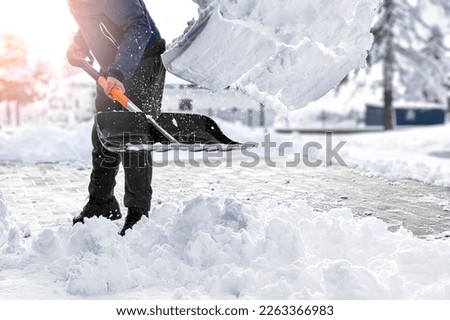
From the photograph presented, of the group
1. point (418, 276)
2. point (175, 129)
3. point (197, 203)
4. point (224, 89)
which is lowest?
point (418, 276)

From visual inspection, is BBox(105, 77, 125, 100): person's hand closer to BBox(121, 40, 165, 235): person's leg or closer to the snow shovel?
the snow shovel

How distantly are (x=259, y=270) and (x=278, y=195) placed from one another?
2903 mm

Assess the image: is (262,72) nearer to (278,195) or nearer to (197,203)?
(197,203)

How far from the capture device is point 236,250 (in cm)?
311

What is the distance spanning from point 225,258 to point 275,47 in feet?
5.09

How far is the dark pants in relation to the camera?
12.7 ft

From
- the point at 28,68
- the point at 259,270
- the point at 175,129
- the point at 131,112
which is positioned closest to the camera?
the point at 259,270

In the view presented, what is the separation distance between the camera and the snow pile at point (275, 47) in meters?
3.59

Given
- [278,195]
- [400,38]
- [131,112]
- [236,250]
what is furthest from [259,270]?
[400,38]

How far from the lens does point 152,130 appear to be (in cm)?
419

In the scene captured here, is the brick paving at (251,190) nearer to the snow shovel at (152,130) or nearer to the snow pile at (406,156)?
the snow pile at (406,156)

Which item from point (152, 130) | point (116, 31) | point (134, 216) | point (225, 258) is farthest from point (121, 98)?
point (225, 258)

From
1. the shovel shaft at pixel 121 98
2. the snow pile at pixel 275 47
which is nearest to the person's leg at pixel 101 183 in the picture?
the shovel shaft at pixel 121 98

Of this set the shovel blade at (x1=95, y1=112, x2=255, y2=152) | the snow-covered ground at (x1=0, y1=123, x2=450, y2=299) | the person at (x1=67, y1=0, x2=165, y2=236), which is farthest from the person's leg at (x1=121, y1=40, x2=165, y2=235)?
the snow-covered ground at (x1=0, y1=123, x2=450, y2=299)
